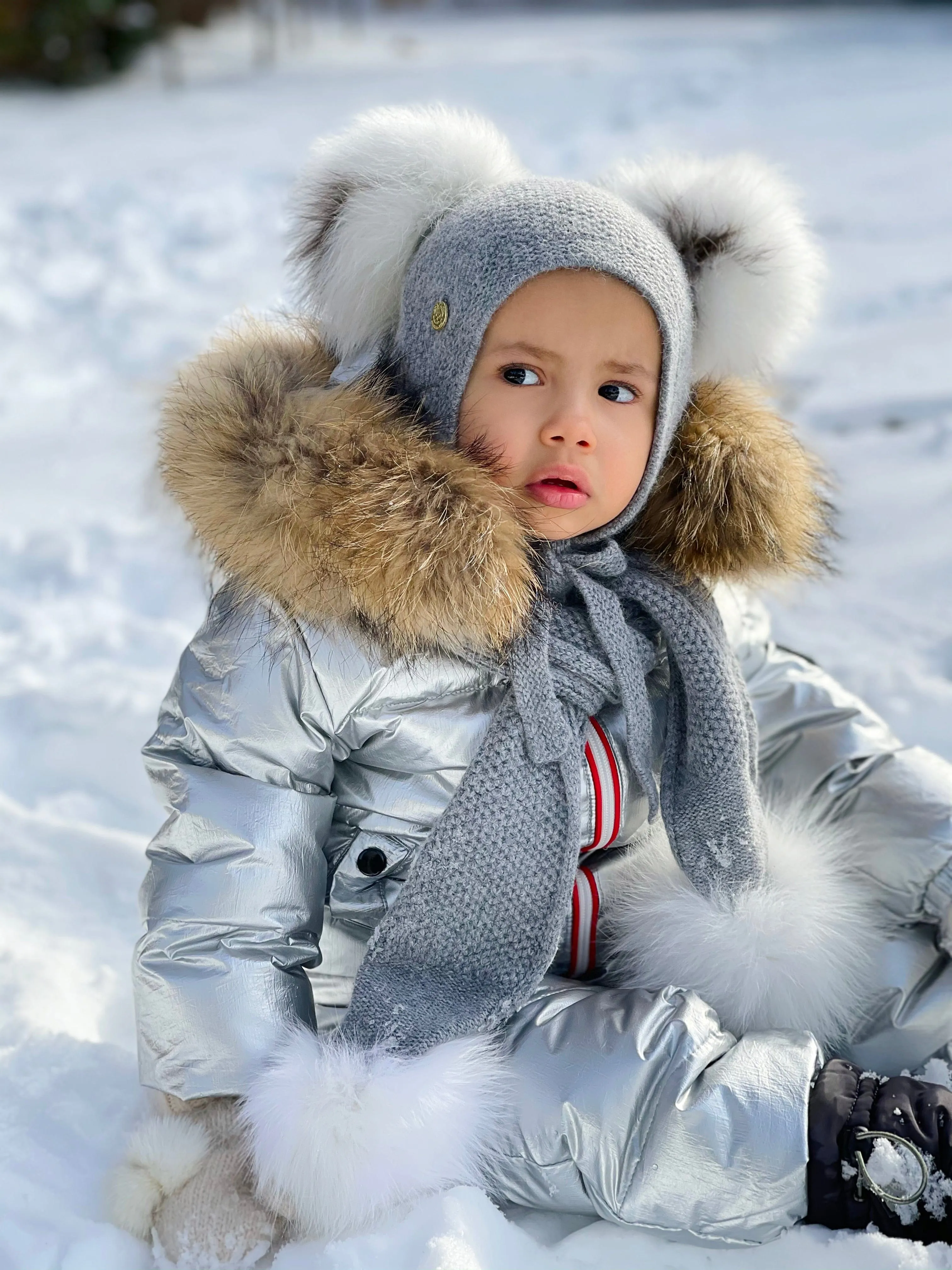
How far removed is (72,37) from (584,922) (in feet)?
26.7

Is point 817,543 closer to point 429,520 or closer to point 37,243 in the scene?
point 429,520

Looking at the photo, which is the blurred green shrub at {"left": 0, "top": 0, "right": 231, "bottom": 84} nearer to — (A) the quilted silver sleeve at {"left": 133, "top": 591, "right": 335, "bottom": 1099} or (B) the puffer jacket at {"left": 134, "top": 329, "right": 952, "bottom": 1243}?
(B) the puffer jacket at {"left": 134, "top": 329, "right": 952, "bottom": 1243}

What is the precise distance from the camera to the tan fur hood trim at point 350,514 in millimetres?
1173

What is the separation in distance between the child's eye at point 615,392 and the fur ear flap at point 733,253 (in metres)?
0.22

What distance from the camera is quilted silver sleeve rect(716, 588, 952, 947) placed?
1.46 m

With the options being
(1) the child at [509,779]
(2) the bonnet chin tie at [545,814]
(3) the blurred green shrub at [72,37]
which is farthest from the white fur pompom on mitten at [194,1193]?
(3) the blurred green shrub at [72,37]

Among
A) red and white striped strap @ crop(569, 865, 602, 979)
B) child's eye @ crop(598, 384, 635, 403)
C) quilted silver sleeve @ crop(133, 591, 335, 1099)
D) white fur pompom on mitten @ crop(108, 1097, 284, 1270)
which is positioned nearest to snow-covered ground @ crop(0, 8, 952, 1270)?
white fur pompom on mitten @ crop(108, 1097, 284, 1270)

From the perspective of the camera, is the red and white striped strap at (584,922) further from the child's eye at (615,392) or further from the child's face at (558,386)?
the child's eye at (615,392)

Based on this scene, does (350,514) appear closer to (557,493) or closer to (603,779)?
(557,493)

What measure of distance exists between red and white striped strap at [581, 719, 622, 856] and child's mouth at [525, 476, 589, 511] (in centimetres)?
25

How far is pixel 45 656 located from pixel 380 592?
119 cm

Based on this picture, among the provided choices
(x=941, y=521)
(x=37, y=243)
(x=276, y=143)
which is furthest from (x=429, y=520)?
(x=276, y=143)

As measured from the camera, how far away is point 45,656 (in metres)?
2.16

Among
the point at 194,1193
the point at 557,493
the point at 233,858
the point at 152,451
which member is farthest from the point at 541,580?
the point at 152,451
